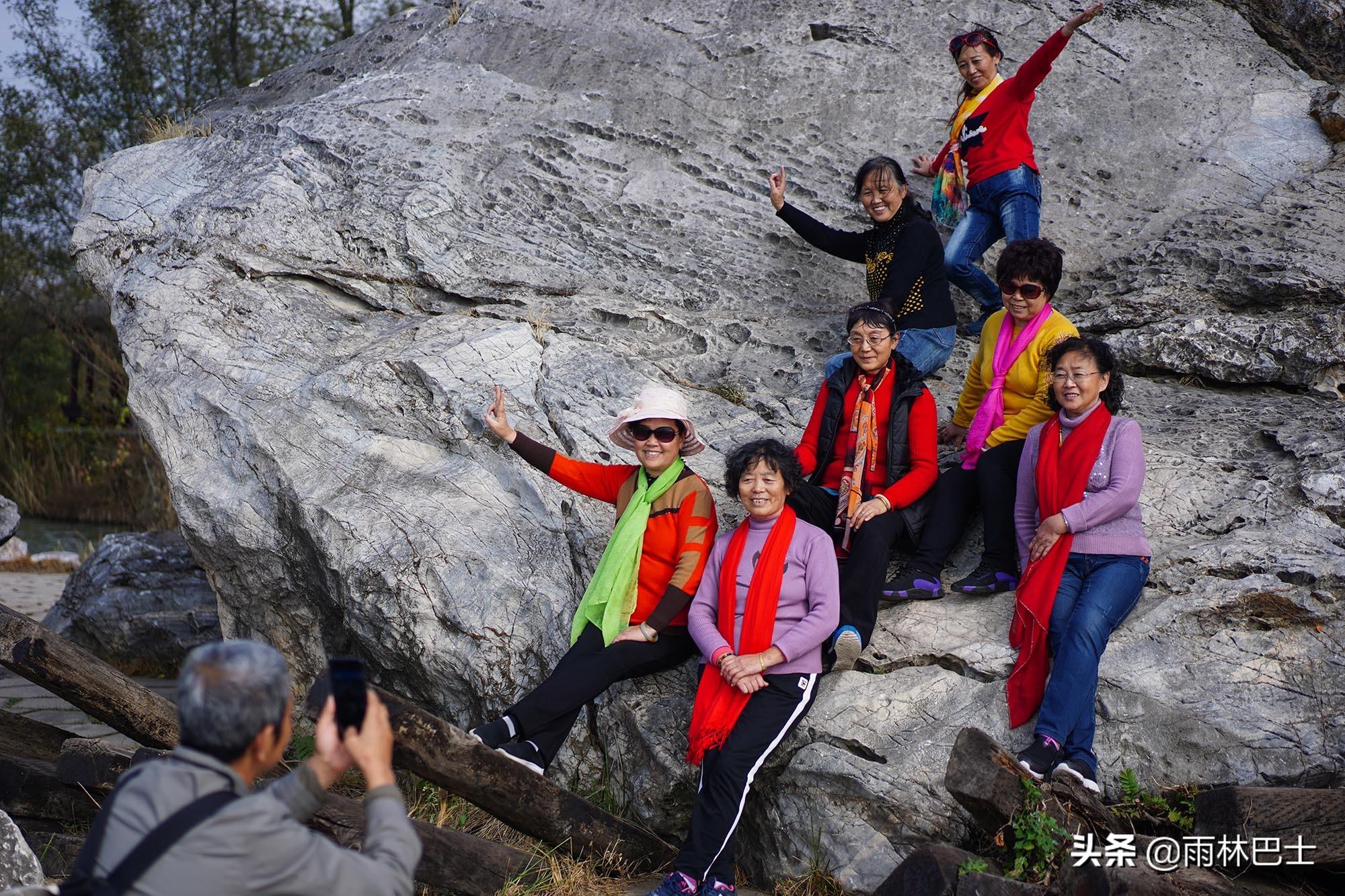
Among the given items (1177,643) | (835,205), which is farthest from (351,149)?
(1177,643)

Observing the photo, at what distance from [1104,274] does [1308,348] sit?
4.78ft

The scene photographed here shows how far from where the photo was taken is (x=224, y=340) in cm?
630

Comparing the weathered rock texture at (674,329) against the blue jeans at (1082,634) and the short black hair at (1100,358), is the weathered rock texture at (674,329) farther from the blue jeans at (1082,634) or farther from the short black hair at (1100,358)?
the short black hair at (1100,358)

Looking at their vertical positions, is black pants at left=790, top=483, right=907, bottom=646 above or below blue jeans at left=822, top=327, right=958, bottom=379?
below

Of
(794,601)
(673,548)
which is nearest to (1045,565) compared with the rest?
(794,601)

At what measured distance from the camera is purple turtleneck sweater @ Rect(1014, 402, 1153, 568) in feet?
14.7

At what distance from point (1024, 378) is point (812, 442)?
1.08 meters

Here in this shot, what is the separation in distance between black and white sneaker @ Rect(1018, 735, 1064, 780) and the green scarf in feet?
5.84

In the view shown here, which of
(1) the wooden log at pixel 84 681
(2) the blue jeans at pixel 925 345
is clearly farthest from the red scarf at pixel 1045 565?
(1) the wooden log at pixel 84 681

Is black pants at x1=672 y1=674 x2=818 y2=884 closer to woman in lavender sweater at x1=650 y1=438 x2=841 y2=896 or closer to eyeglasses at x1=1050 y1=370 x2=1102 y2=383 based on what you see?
woman in lavender sweater at x1=650 y1=438 x2=841 y2=896

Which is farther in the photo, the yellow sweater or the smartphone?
the yellow sweater

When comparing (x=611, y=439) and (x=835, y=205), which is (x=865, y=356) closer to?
(x=611, y=439)

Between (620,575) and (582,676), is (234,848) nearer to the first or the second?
(582,676)

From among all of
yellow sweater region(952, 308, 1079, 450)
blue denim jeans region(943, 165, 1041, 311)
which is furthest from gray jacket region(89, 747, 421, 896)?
blue denim jeans region(943, 165, 1041, 311)
